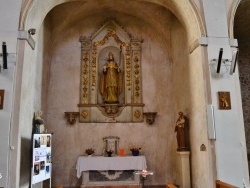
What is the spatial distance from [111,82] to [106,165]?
2.78 metres

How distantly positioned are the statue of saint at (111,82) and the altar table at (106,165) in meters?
2.04

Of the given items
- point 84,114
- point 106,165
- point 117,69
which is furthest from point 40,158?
point 117,69

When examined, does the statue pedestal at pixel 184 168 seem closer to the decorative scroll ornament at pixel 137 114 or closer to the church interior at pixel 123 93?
the church interior at pixel 123 93

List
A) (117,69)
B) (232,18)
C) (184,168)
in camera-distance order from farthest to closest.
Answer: (117,69), (184,168), (232,18)

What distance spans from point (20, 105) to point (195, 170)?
4663mm

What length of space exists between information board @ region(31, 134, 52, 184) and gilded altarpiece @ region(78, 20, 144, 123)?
232 centimetres

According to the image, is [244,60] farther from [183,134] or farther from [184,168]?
[184,168]

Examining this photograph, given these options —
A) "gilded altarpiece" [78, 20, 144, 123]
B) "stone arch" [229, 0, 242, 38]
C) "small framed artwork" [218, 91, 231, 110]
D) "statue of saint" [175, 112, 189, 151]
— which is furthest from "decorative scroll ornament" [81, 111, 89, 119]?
"stone arch" [229, 0, 242, 38]

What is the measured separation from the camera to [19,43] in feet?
20.4

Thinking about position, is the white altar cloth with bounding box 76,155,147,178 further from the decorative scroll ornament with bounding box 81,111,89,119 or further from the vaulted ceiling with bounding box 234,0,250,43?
the vaulted ceiling with bounding box 234,0,250,43

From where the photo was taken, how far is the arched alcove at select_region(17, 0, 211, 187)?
8945 millimetres

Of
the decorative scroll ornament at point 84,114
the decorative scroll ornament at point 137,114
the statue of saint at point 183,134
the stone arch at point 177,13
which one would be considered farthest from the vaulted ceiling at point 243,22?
the decorative scroll ornament at point 84,114

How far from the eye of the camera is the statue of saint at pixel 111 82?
9.45 metres

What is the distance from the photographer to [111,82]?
9453 mm
